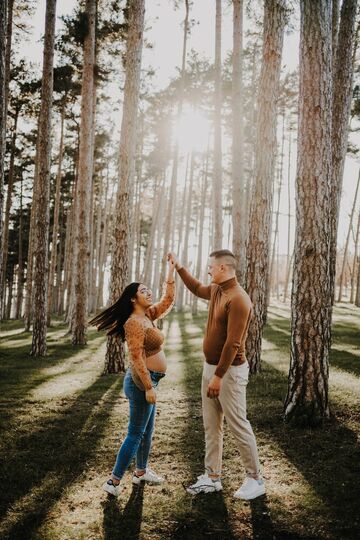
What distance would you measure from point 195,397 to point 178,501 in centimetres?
382

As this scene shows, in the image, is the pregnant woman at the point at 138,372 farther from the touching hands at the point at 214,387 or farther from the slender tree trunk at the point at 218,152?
the slender tree trunk at the point at 218,152

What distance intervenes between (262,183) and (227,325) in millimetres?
5769

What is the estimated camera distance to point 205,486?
397 cm

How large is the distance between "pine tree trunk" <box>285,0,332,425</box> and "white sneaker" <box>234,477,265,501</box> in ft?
6.33

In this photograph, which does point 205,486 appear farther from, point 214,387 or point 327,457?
point 327,457

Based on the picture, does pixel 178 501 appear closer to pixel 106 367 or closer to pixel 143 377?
pixel 143 377

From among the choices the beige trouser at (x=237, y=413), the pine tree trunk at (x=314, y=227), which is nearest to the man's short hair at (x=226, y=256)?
the beige trouser at (x=237, y=413)

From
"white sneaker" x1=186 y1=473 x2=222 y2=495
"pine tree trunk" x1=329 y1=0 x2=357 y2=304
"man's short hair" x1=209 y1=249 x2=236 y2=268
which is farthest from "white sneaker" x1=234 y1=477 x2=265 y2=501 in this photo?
"pine tree trunk" x1=329 y1=0 x2=357 y2=304

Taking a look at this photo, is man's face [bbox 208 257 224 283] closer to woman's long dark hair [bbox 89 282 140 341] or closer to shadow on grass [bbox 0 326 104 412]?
woman's long dark hair [bbox 89 282 140 341]

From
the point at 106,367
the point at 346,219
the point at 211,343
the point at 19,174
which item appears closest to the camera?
the point at 211,343

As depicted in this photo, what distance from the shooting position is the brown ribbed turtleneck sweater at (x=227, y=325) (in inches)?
146

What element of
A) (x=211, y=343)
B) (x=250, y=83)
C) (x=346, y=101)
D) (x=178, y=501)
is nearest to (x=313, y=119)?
(x=346, y=101)

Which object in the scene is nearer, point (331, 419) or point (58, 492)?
point (58, 492)

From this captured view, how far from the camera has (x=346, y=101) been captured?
25.8 ft
